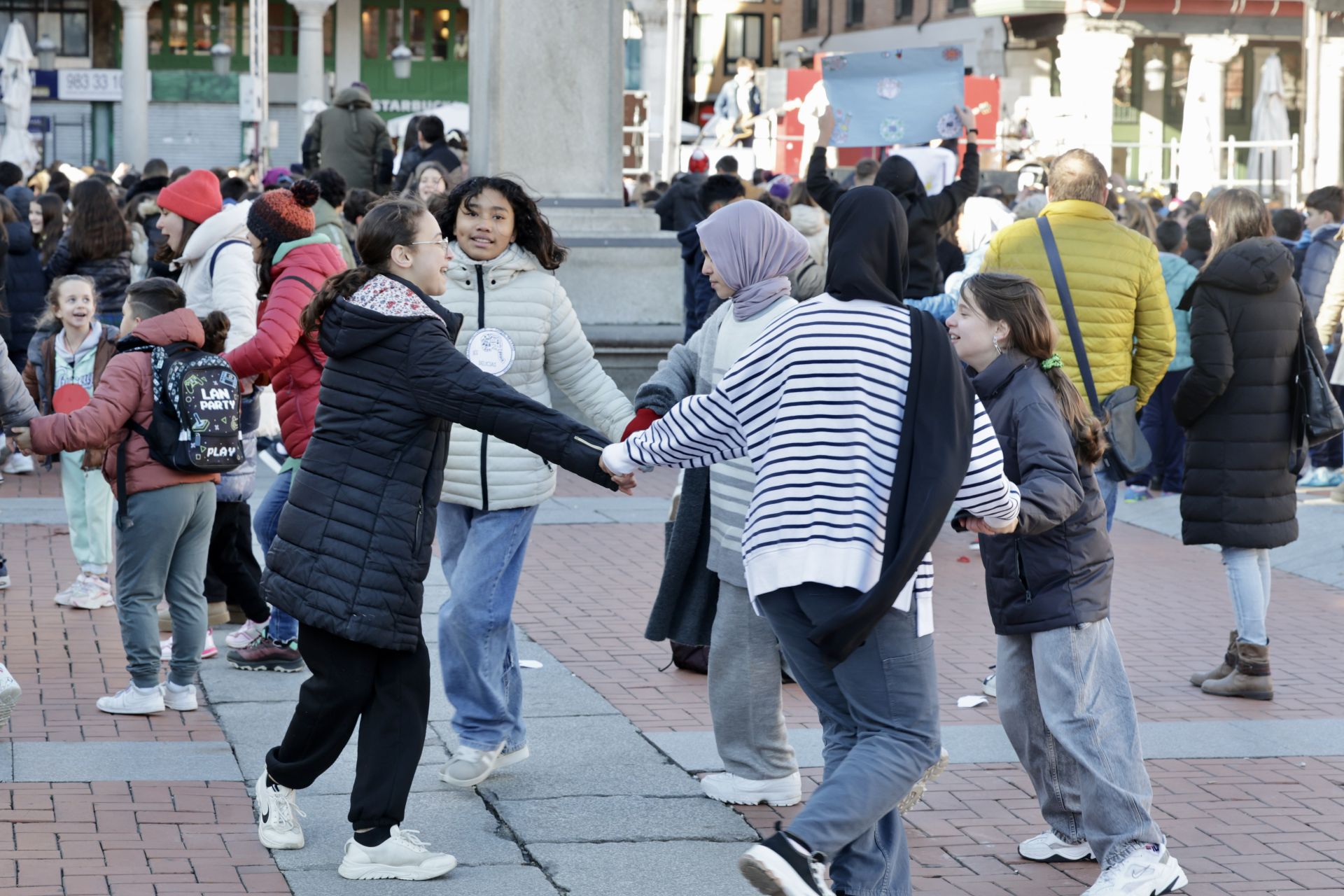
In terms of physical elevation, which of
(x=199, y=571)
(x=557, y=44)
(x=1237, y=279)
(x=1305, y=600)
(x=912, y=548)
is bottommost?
(x=1305, y=600)

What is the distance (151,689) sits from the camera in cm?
621

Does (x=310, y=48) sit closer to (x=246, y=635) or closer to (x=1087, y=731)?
(x=246, y=635)

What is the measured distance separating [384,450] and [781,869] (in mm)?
1485

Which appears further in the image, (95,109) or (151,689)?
(95,109)

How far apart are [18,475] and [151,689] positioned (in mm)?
6256

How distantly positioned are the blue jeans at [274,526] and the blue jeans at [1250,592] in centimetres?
360

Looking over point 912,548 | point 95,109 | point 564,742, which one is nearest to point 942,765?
point 912,548

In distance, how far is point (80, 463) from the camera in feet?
26.6

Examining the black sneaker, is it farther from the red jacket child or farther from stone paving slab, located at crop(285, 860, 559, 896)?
the red jacket child

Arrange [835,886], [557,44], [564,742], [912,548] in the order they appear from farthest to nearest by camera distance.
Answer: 1. [557,44]
2. [564,742]
3. [835,886]
4. [912,548]

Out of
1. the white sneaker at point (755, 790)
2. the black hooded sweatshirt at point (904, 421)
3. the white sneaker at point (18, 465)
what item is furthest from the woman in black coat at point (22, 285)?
the black hooded sweatshirt at point (904, 421)

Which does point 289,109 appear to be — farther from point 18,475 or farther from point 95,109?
point 18,475

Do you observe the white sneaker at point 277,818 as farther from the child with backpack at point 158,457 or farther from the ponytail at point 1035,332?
the ponytail at point 1035,332

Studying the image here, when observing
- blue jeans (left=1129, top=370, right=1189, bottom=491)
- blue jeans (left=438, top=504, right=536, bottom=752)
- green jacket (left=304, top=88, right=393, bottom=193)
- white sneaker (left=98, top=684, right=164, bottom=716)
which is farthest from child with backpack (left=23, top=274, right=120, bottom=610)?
blue jeans (left=1129, top=370, right=1189, bottom=491)
